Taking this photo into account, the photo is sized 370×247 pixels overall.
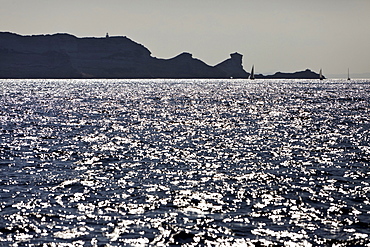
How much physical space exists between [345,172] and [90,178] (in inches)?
715

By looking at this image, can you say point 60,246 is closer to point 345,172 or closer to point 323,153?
point 345,172

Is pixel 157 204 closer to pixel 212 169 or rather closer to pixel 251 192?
pixel 251 192

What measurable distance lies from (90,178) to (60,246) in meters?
13.6

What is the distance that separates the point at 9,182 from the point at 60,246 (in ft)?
43.2

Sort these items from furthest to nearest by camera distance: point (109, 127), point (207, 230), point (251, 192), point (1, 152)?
point (109, 127) → point (1, 152) → point (251, 192) → point (207, 230)

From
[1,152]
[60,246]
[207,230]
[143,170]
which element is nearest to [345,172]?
[143,170]

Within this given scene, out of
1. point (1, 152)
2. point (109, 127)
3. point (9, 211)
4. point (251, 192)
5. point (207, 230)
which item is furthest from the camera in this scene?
point (109, 127)

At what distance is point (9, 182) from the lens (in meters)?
31.3

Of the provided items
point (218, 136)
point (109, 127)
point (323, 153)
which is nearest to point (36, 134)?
point (109, 127)

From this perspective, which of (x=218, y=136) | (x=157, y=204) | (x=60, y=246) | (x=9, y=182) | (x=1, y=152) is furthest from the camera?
(x=218, y=136)

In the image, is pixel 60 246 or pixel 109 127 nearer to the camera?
pixel 60 246

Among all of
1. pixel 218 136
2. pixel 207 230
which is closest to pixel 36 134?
pixel 218 136

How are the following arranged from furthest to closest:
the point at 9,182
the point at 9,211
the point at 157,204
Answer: the point at 9,182
the point at 157,204
the point at 9,211

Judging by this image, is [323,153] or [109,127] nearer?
[323,153]
